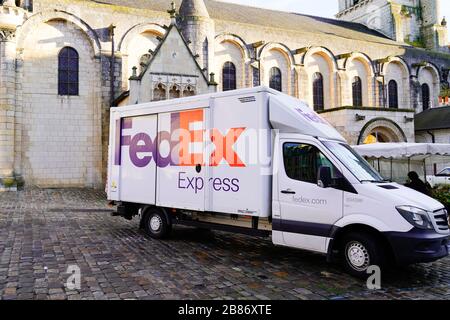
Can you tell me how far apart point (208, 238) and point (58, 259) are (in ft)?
10.6

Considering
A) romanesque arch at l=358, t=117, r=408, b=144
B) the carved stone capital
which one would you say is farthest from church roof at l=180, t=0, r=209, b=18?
romanesque arch at l=358, t=117, r=408, b=144

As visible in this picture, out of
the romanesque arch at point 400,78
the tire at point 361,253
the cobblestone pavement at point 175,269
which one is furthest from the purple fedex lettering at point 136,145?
Answer: the romanesque arch at point 400,78

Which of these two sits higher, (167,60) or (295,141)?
(167,60)

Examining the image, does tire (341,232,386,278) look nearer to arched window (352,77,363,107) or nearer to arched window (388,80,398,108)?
arched window (352,77,363,107)

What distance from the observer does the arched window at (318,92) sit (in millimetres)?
27406

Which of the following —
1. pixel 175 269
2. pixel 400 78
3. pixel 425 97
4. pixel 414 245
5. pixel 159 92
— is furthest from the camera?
pixel 425 97

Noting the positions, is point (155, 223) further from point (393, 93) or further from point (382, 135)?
point (393, 93)

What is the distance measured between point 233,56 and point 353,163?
63.4ft

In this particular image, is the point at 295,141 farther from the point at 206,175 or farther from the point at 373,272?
the point at 373,272

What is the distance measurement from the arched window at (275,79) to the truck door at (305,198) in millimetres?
19848

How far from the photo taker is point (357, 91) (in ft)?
95.6

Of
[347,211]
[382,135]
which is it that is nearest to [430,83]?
[382,135]

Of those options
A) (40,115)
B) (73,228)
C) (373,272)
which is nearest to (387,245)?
(373,272)

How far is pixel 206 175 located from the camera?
7.36 m
